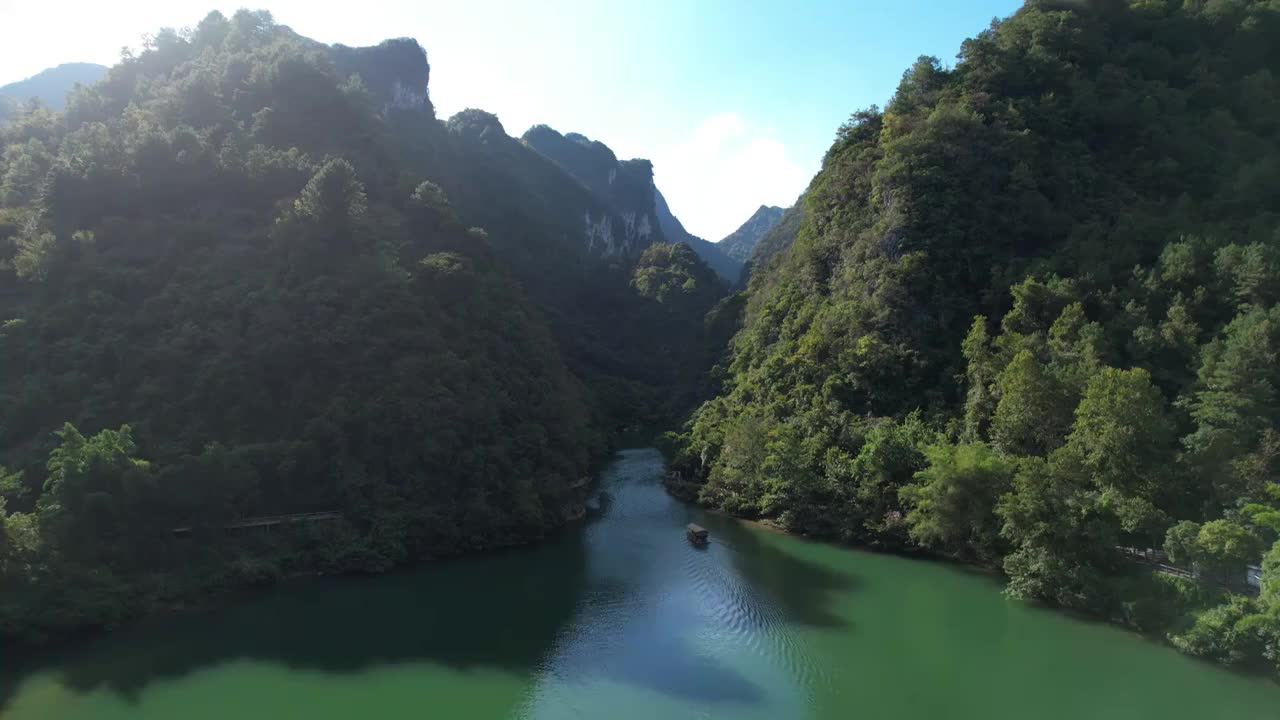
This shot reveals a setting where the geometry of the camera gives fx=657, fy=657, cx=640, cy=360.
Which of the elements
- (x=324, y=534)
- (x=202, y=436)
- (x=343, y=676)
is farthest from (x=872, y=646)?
(x=202, y=436)

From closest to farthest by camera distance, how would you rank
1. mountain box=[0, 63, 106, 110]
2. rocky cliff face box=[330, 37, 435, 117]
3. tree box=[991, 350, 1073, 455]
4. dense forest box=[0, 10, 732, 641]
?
dense forest box=[0, 10, 732, 641]
tree box=[991, 350, 1073, 455]
mountain box=[0, 63, 106, 110]
rocky cliff face box=[330, 37, 435, 117]

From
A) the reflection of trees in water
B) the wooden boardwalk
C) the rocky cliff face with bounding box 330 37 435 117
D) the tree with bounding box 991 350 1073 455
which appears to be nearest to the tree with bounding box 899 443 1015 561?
the tree with bounding box 991 350 1073 455

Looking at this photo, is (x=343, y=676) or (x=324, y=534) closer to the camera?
(x=343, y=676)

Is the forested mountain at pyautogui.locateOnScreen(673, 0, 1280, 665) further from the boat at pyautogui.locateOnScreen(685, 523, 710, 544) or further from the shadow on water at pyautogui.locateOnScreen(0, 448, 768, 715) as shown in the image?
the shadow on water at pyautogui.locateOnScreen(0, 448, 768, 715)

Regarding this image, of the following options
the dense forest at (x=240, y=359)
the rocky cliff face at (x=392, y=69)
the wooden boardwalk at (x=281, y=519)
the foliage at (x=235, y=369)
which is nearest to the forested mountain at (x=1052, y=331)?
the foliage at (x=235, y=369)

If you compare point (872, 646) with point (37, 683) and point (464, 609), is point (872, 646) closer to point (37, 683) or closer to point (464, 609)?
point (464, 609)

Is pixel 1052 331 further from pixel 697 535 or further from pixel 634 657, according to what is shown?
pixel 634 657
